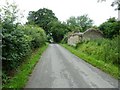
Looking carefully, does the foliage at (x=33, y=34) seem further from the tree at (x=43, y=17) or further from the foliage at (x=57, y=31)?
the tree at (x=43, y=17)

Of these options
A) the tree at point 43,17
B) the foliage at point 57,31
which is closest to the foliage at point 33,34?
the foliage at point 57,31

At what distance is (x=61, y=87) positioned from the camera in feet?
31.7

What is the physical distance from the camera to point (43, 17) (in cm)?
10094

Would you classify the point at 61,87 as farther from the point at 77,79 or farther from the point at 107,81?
the point at 107,81

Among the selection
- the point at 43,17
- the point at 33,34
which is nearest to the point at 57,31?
the point at 43,17

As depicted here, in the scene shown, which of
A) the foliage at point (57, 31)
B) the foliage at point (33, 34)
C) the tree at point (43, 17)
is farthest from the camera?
the tree at point (43, 17)

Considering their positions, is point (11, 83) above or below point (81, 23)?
below

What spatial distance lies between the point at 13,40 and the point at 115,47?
1008cm

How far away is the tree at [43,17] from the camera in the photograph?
97.8 meters

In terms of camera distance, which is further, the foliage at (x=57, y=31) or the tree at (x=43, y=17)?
the tree at (x=43, y=17)

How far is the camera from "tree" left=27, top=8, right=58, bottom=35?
97812 millimetres

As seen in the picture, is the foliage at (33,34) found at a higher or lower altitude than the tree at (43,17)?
lower

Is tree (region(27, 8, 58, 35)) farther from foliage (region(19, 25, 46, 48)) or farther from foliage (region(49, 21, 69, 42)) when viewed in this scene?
foliage (region(19, 25, 46, 48))

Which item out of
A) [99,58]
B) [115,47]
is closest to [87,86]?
[115,47]
